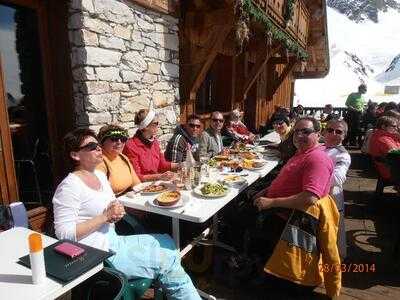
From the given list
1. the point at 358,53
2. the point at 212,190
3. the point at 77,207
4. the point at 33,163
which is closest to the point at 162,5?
the point at 33,163

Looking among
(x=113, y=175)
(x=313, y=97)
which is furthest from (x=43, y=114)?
(x=313, y=97)

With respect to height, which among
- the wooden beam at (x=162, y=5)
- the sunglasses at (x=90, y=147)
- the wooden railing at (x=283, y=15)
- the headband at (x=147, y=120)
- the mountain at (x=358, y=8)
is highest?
the mountain at (x=358, y=8)

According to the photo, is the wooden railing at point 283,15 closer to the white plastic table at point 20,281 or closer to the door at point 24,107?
the door at point 24,107

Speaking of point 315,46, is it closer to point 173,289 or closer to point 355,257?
point 355,257

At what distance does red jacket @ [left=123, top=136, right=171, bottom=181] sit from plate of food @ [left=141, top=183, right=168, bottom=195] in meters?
0.39

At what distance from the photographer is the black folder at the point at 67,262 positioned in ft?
4.89

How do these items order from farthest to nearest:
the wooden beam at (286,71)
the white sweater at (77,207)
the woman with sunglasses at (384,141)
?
1. the wooden beam at (286,71)
2. the woman with sunglasses at (384,141)
3. the white sweater at (77,207)

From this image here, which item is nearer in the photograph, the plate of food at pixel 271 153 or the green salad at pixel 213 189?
the green salad at pixel 213 189

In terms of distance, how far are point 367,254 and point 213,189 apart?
82.1 inches

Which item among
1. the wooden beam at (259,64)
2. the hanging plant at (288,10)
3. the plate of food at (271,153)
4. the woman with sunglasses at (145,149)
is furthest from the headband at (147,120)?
the hanging plant at (288,10)

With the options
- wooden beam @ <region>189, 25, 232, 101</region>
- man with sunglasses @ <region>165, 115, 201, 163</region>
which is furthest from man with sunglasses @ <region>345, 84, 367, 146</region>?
man with sunglasses @ <region>165, 115, 201, 163</region>

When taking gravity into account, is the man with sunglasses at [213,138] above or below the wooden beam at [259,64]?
below

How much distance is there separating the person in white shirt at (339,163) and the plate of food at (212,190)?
1.00 meters

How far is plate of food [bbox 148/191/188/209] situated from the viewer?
2.54m
